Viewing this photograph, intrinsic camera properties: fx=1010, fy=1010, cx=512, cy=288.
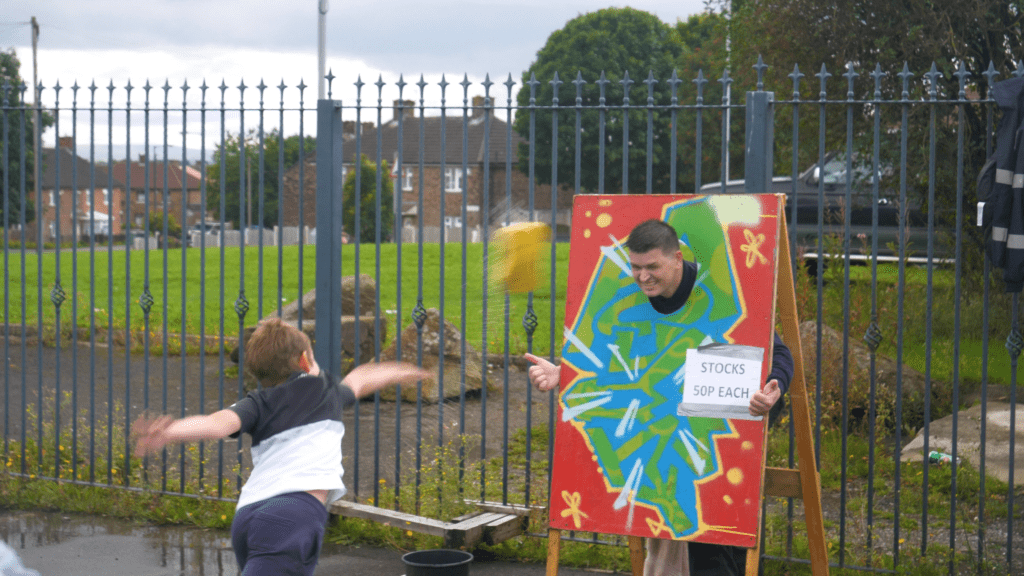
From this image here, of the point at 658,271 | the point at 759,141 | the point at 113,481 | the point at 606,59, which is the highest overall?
the point at 606,59

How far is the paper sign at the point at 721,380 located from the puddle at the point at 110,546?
2646 mm

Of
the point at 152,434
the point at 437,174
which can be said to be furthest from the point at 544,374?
the point at 437,174

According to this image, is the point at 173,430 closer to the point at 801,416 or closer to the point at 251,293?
the point at 801,416

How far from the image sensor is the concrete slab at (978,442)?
6.58m

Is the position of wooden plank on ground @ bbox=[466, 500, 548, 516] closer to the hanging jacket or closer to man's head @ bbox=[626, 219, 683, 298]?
man's head @ bbox=[626, 219, 683, 298]

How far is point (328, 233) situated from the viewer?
570 cm

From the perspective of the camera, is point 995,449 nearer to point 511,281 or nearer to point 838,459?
point 838,459

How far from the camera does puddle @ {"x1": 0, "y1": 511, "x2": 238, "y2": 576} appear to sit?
17.0 ft

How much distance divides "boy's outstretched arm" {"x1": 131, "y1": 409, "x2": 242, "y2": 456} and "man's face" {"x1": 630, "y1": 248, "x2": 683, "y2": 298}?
5.28 ft

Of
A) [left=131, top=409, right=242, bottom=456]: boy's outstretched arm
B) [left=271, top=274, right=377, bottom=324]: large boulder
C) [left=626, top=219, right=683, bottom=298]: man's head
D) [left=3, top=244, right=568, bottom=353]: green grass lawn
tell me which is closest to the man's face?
[left=626, top=219, right=683, bottom=298]: man's head

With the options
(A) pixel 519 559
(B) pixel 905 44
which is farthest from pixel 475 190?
(A) pixel 519 559

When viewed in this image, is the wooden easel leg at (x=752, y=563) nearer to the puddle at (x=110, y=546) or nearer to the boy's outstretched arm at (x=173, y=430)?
the boy's outstretched arm at (x=173, y=430)

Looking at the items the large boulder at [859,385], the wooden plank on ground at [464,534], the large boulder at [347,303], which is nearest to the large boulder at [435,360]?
the large boulder at [347,303]

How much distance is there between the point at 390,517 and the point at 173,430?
2285 mm
